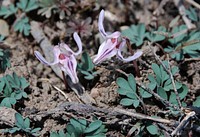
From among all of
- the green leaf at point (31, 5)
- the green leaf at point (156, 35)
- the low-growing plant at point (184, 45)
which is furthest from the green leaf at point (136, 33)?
the green leaf at point (31, 5)

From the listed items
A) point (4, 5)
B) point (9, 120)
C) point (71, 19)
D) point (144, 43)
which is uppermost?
point (4, 5)

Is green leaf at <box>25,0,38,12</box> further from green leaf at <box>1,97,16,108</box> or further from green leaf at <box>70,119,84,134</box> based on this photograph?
green leaf at <box>70,119,84,134</box>

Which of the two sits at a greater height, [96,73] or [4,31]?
[4,31]

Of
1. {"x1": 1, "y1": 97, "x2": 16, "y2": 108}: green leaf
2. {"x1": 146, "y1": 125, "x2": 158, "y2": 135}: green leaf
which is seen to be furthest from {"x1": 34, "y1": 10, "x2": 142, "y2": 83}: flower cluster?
{"x1": 146, "y1": 125, "x2": 158, "y2": 135}: green leaf

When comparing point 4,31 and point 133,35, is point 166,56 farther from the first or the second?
point 4,31

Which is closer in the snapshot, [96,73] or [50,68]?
[96,73]

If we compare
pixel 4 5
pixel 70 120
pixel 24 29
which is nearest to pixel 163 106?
pixel 70 120

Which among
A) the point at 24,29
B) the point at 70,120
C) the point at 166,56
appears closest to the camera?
the point at 70,120
